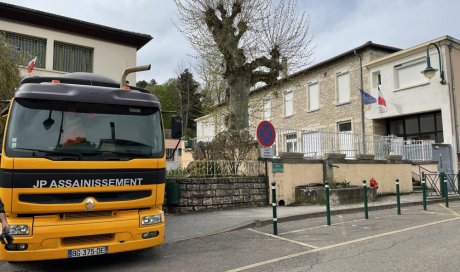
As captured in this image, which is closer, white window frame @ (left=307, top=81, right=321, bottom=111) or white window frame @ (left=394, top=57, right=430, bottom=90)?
white window frame @ (left=394, top=57, right=430, bottom=90)

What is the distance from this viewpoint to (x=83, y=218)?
6031 millimetres

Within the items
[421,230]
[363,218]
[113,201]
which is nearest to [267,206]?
[363,218]

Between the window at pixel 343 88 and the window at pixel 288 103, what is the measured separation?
5081 millimetres

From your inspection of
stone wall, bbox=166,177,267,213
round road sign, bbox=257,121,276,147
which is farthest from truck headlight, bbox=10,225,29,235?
round road sign, bbox=257,121,276,147

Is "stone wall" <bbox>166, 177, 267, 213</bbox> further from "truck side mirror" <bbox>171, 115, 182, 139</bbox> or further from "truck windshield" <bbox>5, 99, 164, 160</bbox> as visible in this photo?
"truck windshield" <bbox>5, 99, 164, 160</bbox>

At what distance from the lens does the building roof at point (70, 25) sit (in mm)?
17344

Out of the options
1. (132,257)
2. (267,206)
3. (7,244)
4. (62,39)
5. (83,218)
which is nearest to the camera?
(7,244)

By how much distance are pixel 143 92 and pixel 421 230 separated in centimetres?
651

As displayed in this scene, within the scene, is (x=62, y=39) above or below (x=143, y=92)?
above

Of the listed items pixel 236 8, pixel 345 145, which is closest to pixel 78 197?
pixel 236 8

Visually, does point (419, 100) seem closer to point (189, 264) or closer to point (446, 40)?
point (446, 40)

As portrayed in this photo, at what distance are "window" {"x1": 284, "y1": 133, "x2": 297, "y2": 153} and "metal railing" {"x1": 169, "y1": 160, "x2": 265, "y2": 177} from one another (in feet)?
6.32

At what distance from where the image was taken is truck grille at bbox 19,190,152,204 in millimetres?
5719

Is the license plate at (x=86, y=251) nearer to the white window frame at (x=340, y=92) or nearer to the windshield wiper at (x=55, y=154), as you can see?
the windshield wiper at (x=55, y=154)
